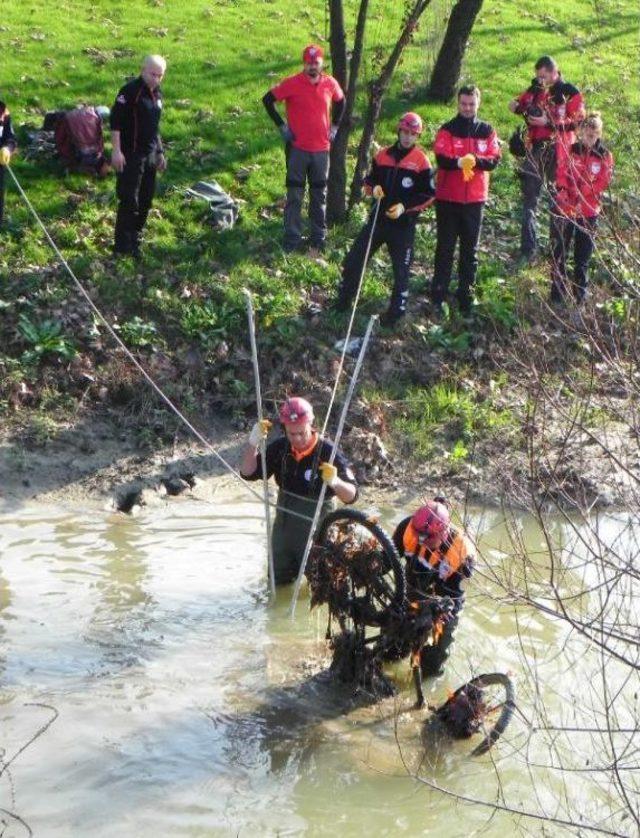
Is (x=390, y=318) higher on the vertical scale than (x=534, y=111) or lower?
lower

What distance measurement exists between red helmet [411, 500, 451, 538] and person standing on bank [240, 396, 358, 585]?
800mm

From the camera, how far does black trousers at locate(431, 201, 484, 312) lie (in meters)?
12.8

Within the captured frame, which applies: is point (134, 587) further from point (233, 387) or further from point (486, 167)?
point (486, 167)

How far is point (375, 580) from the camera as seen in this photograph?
26.6 feet

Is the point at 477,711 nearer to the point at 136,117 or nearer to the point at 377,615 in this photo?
the point at 377,615

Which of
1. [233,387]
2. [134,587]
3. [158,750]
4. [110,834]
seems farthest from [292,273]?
[110,834]

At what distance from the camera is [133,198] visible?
12.5 m

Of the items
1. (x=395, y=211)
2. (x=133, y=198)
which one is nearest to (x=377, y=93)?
(x=395, y=211)

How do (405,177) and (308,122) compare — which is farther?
(308,122)

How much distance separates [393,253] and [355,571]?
5125mm

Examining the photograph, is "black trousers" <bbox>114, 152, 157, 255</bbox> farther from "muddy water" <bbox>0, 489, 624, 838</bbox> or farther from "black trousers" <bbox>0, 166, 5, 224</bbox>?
"muddy water" <bbox>0, 489, 624, 838</bbox>

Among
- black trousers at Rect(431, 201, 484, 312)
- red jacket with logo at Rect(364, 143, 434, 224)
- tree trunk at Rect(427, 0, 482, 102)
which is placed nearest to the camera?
red jacket with logo at Rect(364, 143, 434, 224)

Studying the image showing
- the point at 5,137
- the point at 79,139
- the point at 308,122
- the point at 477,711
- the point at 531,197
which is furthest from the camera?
the point at 531,197

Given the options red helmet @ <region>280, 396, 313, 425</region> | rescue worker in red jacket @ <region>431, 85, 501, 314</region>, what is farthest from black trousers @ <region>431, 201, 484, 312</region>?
red helmet @ <region>280, 396, 313, 425</region>
